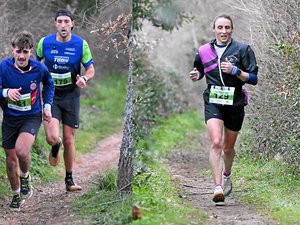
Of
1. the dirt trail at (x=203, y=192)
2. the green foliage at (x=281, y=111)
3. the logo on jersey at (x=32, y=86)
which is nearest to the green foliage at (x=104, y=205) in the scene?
the dirt trail at (x=203, y=192)

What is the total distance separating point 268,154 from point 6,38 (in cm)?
489

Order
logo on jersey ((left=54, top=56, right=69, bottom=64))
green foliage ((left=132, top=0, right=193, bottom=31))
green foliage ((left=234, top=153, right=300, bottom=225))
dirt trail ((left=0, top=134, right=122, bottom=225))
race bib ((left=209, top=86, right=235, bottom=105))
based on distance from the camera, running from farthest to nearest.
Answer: green foliage ((left=132, top=0, right=193, bottom=31))
logo on jersey ((left=54, top=56, right=69, bottom=64))
race bib ((left=209, top=86, right=235, bottom=105))
dirt trail ((left=0, top=134, right=122, bottom=225))
green foliage ((left=234, top=153, right=300, bottom=225))

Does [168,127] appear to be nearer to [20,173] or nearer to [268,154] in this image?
[268,154]

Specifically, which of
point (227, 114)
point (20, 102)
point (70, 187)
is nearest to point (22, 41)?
point (20, 102)

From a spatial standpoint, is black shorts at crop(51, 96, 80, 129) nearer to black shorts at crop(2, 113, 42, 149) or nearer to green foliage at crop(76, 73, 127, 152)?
black shorts at crop(2, 113, 42, 149)

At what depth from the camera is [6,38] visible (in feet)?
40.4

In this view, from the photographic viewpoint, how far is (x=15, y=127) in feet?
29.5

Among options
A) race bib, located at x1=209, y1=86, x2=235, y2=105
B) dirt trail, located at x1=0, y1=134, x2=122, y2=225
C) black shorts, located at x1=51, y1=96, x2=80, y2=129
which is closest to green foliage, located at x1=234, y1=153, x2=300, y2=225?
race bib, located at x1=209, y1=86, x2=235, y2=105

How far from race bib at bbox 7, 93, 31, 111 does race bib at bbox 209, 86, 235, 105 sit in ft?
7.51

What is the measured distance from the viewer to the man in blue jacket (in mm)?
8625

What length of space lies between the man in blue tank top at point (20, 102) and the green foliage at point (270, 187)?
9.24 feet

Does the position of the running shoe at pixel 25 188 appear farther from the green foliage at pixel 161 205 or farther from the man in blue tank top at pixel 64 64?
the green foliage at pixel 161 205

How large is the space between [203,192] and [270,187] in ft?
3.02

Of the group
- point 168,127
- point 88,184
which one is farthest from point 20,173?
point 168,127
